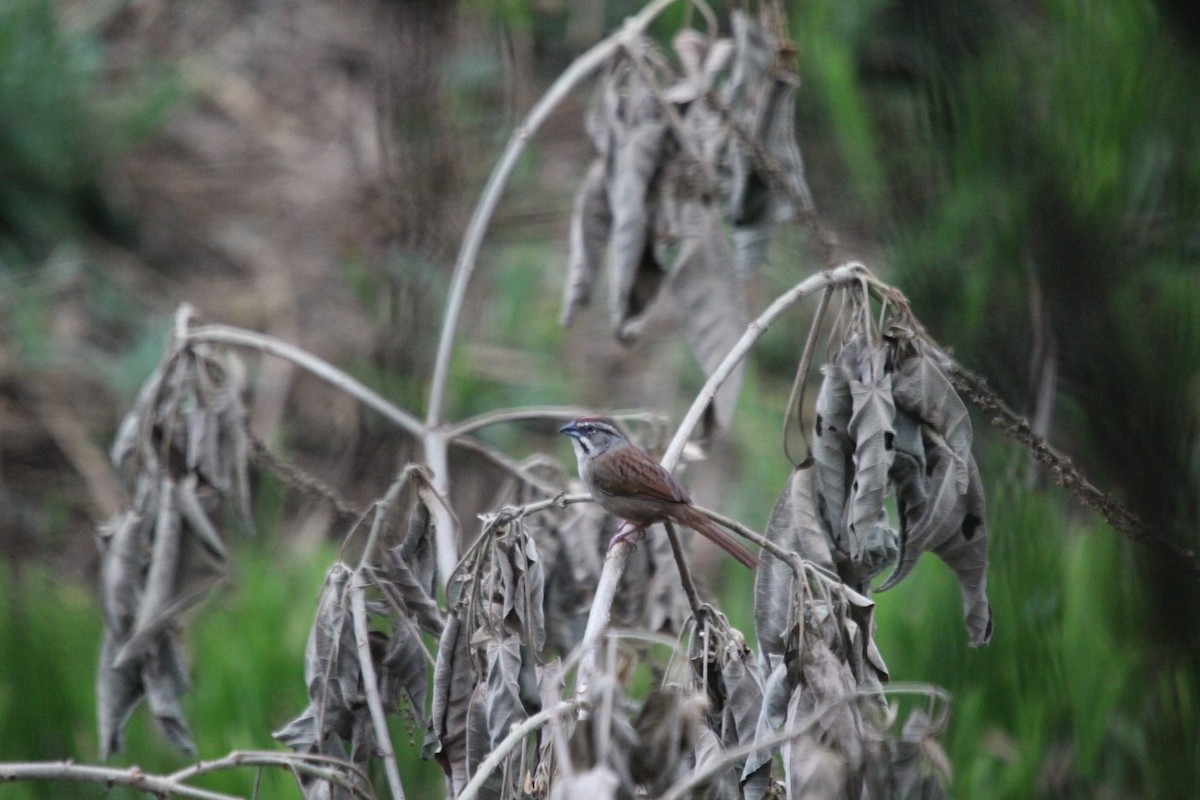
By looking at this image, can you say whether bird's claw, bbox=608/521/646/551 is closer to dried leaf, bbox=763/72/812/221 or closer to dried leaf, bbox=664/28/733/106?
dried leaf, bbox=763/72/812/221

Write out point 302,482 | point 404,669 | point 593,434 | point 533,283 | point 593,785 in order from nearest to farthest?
point 593,785 < point 404,669 < point 302,482 < point 593,434 < point 533,283

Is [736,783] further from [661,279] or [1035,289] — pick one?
[661,279]

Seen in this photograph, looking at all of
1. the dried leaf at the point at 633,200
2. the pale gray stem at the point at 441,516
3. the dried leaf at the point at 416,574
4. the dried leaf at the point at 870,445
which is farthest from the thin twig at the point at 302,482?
the dried leaf at the point at 870,445

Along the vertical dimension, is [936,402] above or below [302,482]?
above

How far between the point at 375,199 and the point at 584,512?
4.72 metres

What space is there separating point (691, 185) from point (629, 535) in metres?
0.72

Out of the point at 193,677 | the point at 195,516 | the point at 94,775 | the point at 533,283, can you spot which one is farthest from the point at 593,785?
the point at 533,283

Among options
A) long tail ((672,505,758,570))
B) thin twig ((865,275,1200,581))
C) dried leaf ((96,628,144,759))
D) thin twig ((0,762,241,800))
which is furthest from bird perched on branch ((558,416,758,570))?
dried leaf ((96,628,144,759))

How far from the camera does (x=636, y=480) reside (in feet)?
8.87

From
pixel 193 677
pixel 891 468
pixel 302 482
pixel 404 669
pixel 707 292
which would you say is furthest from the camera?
pixel 193 677

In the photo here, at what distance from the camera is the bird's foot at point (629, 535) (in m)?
2.54

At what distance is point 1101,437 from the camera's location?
188cm

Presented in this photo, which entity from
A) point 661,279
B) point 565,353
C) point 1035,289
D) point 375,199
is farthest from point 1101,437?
point 375,199

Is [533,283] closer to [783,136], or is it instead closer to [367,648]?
[783,136]
